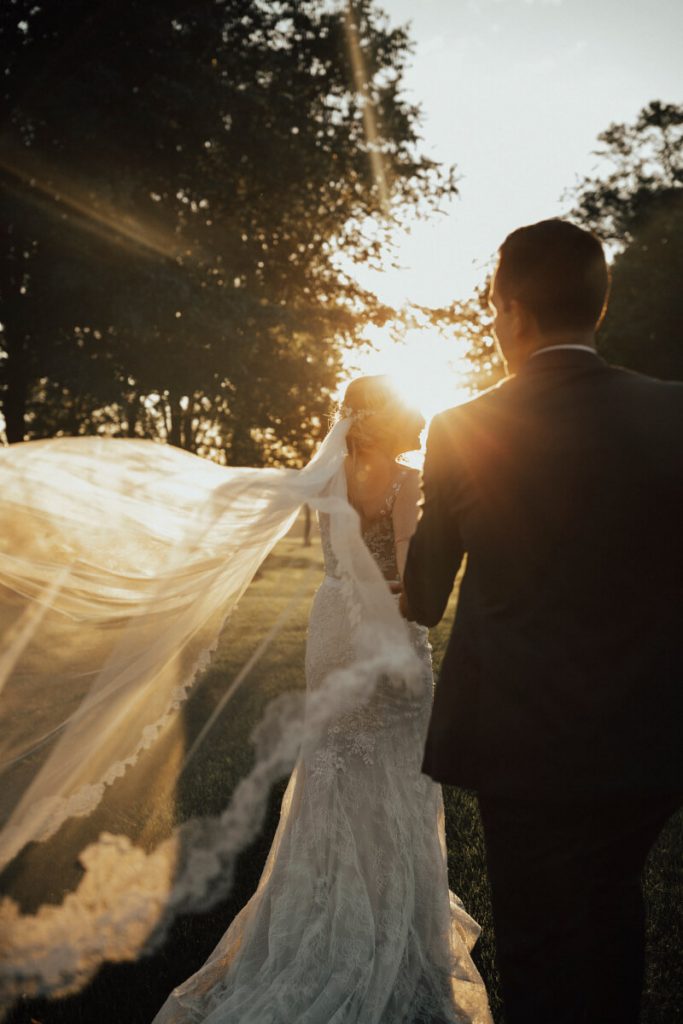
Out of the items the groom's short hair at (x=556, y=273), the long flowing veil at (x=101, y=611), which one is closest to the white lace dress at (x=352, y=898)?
the long flowing veil at (x=101, y=611)

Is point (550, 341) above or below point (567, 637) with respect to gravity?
above

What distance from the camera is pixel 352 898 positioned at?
3.51 m

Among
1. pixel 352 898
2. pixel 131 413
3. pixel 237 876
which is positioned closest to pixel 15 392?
pixel 131 413

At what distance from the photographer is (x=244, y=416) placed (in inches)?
754

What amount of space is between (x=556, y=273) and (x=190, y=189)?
44.6 feet

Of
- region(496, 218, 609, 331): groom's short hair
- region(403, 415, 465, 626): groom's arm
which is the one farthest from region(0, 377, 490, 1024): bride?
region(496, 218, 609, 331): groom's short hair

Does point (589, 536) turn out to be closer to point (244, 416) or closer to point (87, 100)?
point (87, 100)

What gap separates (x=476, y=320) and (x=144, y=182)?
754cm

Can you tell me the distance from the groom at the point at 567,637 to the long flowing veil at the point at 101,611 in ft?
4.46

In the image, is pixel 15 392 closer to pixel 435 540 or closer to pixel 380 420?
pixel 380 420

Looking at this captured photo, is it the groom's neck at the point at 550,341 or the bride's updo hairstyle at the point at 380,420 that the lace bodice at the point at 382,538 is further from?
the groom's neck at the point at 550,341

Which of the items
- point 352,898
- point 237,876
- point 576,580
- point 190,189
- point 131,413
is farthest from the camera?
point 131,413

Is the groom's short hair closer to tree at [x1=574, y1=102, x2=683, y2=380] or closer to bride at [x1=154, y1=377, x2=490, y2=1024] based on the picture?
bride at [x1=154, y1=377, x2=490, y2=1024]

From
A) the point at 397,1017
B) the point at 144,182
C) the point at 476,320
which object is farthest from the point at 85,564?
the point at 476,320
